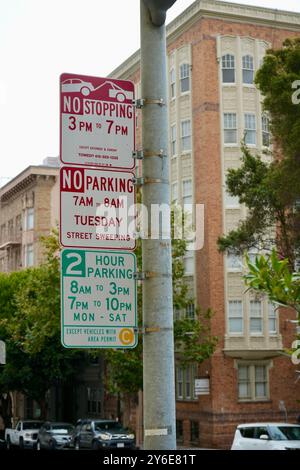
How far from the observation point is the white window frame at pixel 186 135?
42406 millimetres

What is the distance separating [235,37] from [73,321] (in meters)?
38.7

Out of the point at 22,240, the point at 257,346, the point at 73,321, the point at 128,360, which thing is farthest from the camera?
the point at 22,240

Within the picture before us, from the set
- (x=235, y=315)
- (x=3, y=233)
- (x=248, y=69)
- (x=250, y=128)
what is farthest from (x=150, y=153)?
(x=3, y=233)

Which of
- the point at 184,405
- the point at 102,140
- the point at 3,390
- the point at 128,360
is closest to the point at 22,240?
the point at 3,390

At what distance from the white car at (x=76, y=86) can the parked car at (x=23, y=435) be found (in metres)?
39.9

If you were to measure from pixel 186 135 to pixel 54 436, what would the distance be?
16.9 meters

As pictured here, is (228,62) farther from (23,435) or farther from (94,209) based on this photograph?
(94,209)

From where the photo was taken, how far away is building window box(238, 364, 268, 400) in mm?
39656

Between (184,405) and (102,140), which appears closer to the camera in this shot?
(102,140)

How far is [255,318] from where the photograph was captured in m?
40.2

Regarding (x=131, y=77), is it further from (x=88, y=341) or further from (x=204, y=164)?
(x=88, y=341)

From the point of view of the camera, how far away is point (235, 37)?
41.8 meters

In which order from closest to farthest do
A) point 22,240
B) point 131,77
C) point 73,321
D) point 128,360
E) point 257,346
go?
point 73,321, point 128,360, point 257,346, point 131,77, point 22,240

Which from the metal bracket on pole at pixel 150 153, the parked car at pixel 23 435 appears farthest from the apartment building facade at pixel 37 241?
the metal bracket on pole at pixel 150 153
